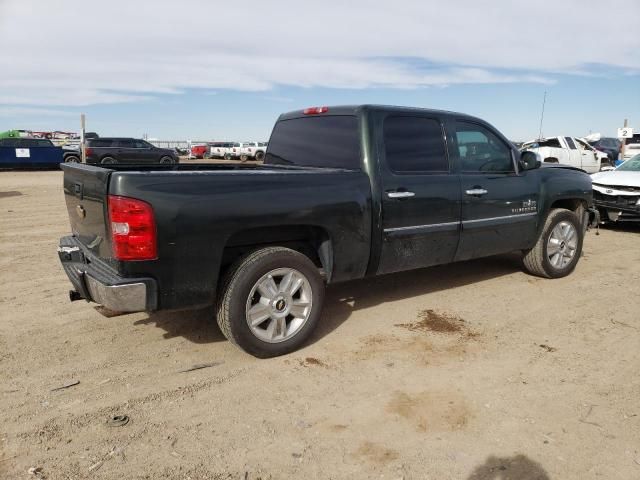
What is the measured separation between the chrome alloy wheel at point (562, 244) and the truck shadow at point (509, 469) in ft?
12.0

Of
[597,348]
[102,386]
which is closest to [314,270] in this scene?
[102,386]

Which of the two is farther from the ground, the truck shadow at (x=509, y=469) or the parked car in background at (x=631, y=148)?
the parked car in background at (x=631, y=148)

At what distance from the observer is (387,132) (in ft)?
13.9

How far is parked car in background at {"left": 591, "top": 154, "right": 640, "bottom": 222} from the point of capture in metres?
8.90

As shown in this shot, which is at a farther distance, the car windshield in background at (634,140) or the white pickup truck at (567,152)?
the car windshield in background at (634,140)

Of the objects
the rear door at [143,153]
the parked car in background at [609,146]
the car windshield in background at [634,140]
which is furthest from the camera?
the parked car in background at [609,146]

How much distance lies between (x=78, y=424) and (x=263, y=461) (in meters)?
1.13

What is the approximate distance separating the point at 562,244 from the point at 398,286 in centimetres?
208

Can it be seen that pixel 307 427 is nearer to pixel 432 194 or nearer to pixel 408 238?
pixel 408 238

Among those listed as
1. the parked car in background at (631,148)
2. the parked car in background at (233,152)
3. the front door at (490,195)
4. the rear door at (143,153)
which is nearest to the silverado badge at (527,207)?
the front door at (490,195)

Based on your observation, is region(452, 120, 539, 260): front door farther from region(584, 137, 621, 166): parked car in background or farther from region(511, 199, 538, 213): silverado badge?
region(584, 137, 621, 166): parked car in background

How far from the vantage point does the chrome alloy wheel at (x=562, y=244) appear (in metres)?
5.77

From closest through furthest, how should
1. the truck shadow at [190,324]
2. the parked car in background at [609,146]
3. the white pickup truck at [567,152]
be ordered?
the truck shadow at [190,324], the white pickup truck at [567,152], the parked car in background at [609,146]

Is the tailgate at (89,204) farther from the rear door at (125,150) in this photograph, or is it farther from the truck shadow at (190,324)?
the rear door at (125,150)
